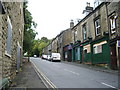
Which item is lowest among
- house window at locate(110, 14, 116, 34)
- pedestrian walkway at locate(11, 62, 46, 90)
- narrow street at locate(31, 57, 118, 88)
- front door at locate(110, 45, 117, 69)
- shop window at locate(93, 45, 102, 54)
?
narrow street at locate(31, 57, 118, 88)

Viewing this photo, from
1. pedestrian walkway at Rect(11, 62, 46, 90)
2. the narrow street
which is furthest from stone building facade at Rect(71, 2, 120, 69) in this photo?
pedestrian walkway at Rect(11, 62, 46, 90)

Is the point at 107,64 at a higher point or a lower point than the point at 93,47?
lower

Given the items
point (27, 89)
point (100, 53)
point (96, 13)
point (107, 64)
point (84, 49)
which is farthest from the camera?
point (84, 49)

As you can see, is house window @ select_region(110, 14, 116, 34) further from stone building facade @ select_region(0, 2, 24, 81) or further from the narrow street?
stone building facade @ select_region(0, 2, 24, 81)

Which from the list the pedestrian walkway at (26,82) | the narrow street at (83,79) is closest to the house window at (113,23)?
the narrow street at (83,79)

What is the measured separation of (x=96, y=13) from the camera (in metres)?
19.9

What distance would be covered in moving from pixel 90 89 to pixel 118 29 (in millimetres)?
9749

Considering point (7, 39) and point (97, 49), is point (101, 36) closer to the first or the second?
point (97, 49)

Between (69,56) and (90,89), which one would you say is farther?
(69,56)

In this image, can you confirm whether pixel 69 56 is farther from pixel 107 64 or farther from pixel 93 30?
pixel 107 64

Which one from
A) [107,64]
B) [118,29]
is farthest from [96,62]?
[118,29]

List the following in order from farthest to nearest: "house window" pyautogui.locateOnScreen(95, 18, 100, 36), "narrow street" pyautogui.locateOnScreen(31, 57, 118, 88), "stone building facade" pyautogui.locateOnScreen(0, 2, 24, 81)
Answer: "house window" pyautogui.locateOnScreen(95, 18, 100, 36), "narrow street" pyautogui.locateOnScreen(31, 57, 118, 88), "stone building facade" pyautogui.locateOnScreen(0, 2, 24, 81)

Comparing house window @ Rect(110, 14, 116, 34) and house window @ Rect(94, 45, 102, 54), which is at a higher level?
house window @ Rect(110, 14, 116, 34)

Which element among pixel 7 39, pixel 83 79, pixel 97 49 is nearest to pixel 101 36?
pixel 97 49
